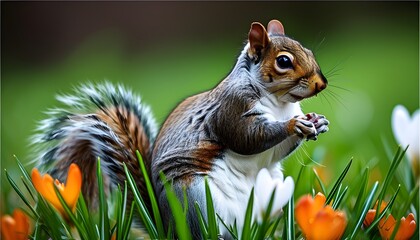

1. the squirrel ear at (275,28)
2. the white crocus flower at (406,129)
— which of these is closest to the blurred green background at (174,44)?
the white crocus flower at (406,129)

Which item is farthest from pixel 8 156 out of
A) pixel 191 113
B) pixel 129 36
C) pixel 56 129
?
pixel 129 36

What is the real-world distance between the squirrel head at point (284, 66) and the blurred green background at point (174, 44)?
1743mm

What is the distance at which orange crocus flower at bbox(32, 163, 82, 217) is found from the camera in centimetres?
86

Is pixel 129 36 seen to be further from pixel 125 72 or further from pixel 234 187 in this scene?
pixel 234 187

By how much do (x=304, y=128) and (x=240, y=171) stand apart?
0.42 ft

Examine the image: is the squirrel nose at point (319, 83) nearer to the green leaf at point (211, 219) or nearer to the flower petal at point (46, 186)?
the green leaf at point (211, 219)

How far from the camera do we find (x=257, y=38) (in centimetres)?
93

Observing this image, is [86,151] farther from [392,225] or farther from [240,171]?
[392,225]

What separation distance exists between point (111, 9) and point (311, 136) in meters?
3.45

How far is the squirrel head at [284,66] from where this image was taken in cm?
91

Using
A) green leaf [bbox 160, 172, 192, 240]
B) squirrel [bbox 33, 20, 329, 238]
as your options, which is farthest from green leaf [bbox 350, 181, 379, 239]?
green leaf [bbox 160, 172, 192, 240]

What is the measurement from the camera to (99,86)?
1156 millimetres

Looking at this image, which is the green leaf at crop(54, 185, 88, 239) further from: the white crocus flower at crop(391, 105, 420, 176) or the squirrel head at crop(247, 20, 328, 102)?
the white crocus flower at crop(391, 105, 420, 176)

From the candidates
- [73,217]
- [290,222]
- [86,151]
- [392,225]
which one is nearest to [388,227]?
[392,225]
